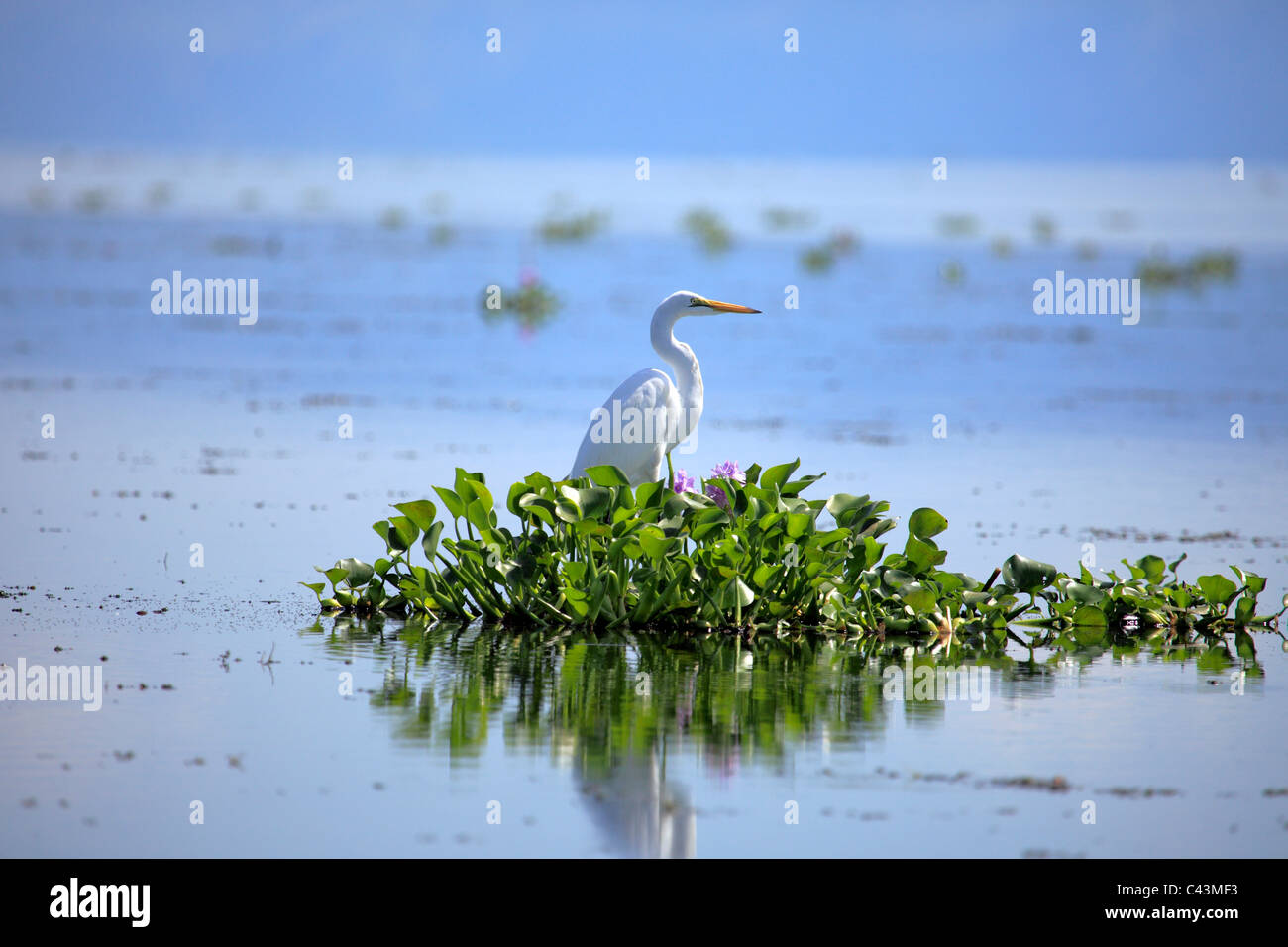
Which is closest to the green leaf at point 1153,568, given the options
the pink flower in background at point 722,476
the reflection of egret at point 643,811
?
the pink flower in background at point 722,476

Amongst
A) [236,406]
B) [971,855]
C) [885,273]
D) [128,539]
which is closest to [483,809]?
[971,855]

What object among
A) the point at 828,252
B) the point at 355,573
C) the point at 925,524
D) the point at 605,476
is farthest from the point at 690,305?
the point at 828,252

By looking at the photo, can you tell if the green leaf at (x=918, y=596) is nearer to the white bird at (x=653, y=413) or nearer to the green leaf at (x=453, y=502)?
the white bird at (x=653, y=413)

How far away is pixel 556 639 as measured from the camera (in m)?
8.81

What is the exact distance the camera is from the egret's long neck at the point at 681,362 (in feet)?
32.9

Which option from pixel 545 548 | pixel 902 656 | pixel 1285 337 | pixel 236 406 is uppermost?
pixel 1285 337

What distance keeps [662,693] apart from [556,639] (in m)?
1.18

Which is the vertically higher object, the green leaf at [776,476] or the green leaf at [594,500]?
the green leaf at [776,476]

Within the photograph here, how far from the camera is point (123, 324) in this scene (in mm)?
26797

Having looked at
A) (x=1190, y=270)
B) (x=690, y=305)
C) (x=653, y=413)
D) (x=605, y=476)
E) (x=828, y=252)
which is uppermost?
(x=828, y=252)

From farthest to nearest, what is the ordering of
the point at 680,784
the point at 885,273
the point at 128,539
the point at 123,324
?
the point at 885,273
the point at 123,324
the point at 128,539
the point at 680,784

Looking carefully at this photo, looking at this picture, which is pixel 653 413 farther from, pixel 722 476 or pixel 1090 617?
pixel 1090 617

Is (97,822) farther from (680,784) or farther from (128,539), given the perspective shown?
(128,539)
